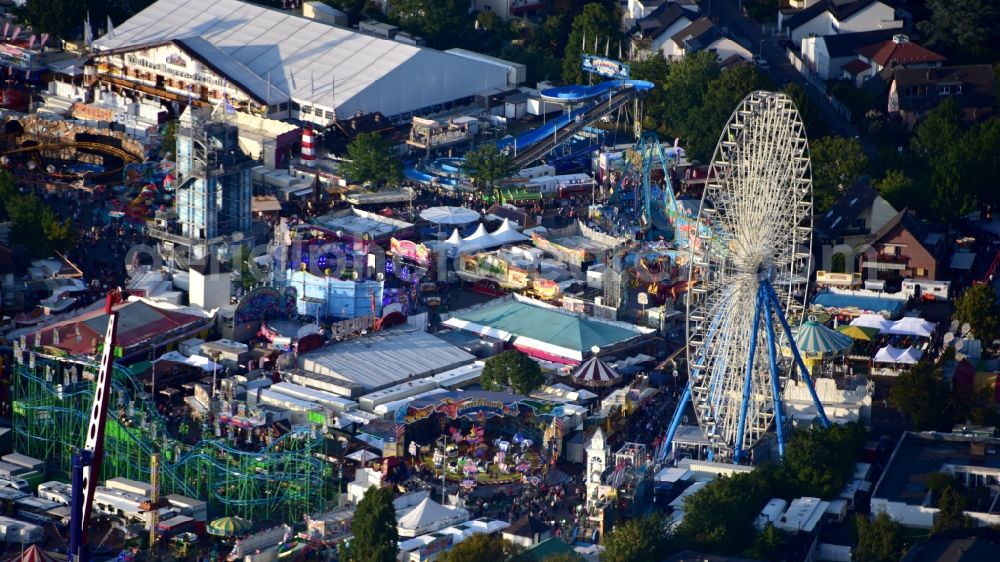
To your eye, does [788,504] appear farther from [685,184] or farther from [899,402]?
[685,184]

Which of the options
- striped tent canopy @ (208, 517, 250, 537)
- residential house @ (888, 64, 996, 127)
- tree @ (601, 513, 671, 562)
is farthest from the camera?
residential house @ (888, 64, 996, 127)

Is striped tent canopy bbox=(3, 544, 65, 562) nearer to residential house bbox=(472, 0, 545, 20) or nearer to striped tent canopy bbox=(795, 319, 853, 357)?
striped tent canopy bbox=(795, 319, 853, 357)

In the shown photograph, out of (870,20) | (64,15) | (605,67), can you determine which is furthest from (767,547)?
(64,15)

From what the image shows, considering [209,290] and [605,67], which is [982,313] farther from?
[605,67]

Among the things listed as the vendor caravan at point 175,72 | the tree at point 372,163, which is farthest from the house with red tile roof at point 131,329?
the vendor caravan at point 175,72

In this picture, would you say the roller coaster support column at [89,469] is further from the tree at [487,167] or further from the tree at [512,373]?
the tree at [487,167]

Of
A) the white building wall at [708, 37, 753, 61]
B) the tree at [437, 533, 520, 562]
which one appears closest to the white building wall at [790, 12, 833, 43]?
the white building wall at [708, 37, 753, 61]
